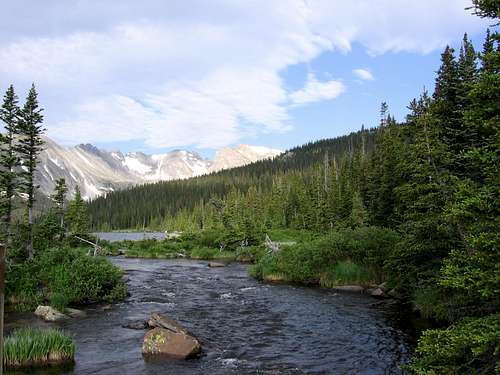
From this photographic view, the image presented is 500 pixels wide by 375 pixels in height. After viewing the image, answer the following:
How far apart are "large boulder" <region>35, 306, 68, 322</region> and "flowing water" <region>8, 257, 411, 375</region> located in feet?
2.29

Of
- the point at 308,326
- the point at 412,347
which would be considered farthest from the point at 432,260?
the point at 308,326

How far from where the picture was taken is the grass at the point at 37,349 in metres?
15.1

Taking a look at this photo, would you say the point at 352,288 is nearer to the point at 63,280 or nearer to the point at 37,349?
the point at 63,280

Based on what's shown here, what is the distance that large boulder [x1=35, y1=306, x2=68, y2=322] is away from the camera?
22938 mm

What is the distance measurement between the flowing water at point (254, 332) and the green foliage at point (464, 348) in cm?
702

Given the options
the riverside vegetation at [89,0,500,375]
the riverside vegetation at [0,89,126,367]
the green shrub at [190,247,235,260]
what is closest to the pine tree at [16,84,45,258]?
the riverside vegetation at [0,89,126,367]

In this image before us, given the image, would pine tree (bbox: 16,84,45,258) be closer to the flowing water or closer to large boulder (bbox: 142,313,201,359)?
the flowing water

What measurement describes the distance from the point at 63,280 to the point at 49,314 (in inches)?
182

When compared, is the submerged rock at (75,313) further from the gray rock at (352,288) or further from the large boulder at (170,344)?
the gray rock at (352,288)

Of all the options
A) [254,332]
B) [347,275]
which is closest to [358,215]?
[347,275]

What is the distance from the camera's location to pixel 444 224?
64.0 ft

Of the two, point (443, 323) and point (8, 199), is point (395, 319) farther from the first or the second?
point (8, 199)

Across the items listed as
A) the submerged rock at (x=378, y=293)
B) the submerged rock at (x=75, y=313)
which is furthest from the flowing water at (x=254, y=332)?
the submerged rock at (x=378, y=293)

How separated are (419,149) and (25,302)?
25.7 meters
